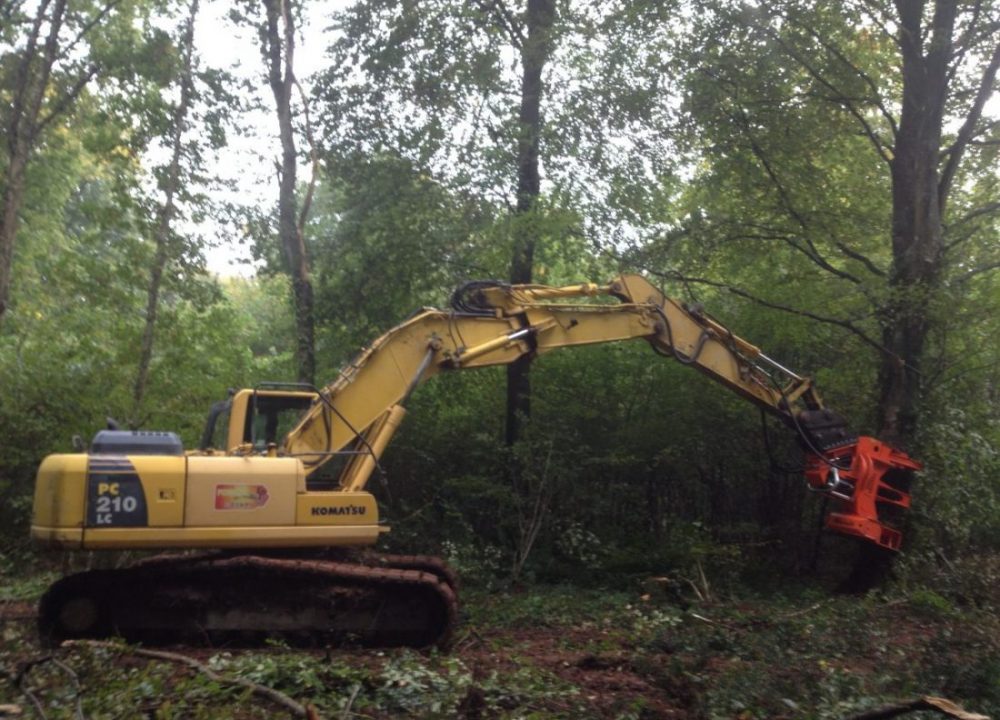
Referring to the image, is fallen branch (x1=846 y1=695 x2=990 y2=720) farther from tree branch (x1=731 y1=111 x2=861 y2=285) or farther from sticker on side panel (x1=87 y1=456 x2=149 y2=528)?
tree branch (x1=731 y1=111 x2=861 y2=285)

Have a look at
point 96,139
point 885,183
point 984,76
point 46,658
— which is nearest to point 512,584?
point 46,658

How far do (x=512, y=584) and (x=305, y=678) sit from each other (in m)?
5.61

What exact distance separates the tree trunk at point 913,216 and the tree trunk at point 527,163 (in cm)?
440

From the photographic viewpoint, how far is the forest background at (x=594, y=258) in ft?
39.9

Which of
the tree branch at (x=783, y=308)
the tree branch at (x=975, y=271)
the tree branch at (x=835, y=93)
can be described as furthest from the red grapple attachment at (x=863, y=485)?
the tree branch at (x=835, y=93)

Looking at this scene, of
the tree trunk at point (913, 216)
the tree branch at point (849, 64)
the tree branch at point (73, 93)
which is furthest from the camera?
the tree branch at point (73, 93)

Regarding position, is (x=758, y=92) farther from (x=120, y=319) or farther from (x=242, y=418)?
(x=120, y=319)

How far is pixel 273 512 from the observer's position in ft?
28.1

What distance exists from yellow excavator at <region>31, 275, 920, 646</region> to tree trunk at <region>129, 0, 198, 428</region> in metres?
3.94

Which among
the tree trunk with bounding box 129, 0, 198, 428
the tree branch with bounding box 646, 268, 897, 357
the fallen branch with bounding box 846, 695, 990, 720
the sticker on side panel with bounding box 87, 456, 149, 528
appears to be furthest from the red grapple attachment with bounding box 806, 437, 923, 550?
the tree trunk with bounding box 129, 0, 198, 428

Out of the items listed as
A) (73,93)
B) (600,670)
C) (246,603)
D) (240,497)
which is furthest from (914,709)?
(73,93)

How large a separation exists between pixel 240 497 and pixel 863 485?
632 centimetres

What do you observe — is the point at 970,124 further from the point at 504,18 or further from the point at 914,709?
the point at 914,709

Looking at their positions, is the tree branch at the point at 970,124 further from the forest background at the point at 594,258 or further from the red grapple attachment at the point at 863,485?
the red grapple attachment at the point at 863,485
